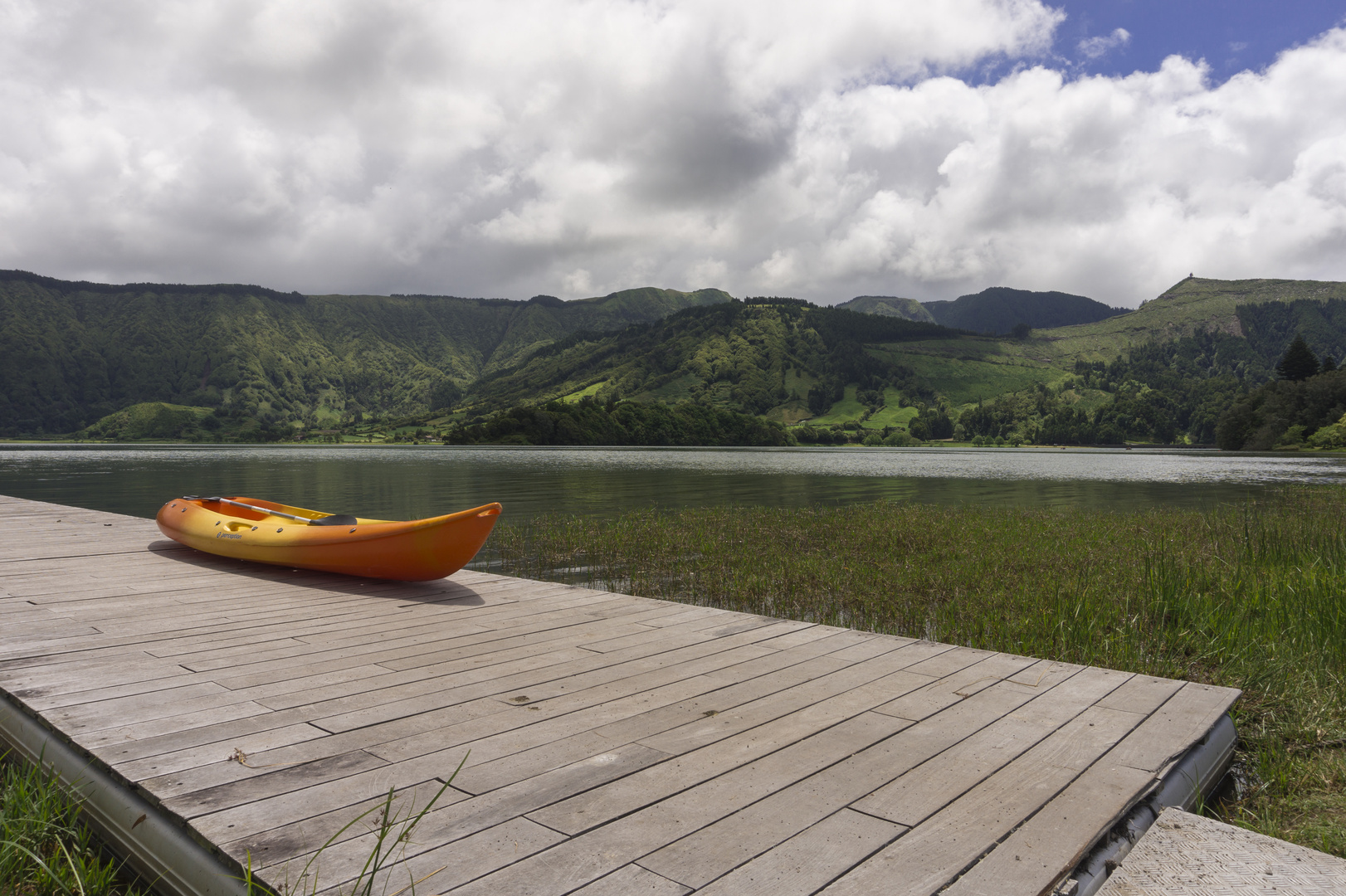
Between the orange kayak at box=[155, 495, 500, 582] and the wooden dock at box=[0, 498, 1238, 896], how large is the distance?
1157 mm

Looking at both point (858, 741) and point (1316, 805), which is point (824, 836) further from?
point (1316, 805)

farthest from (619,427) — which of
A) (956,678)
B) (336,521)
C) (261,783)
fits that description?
(261,783)

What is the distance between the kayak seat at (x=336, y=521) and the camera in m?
7.63

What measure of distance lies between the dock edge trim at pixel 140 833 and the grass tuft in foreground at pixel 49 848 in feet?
0.21

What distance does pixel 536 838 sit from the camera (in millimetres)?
2326

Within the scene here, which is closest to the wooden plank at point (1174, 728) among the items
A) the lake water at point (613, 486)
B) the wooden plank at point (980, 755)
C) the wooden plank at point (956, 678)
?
the wooden plank at point (980, 755)

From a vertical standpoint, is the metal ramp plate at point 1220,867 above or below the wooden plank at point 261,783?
below

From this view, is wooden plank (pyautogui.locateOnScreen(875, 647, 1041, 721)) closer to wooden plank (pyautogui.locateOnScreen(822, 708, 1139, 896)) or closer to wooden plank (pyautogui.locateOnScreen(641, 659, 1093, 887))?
wooden plank (pyautogui.locateOnScreen(641, 659, 1093, 887))

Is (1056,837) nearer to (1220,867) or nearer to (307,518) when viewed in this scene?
(1220,867)

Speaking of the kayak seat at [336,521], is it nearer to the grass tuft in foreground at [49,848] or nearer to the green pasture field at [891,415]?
the grass tuft in foreground at [49,848]

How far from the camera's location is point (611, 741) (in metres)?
3.18

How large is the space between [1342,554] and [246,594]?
41.8ft

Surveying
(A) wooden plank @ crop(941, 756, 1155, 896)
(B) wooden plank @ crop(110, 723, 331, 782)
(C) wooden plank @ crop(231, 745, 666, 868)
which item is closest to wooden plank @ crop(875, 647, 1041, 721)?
(A) wooden plank @ crop(941, 756, 1155, 896)

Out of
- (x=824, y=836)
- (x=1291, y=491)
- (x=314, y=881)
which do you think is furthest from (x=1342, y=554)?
(x=1291, y=491)
